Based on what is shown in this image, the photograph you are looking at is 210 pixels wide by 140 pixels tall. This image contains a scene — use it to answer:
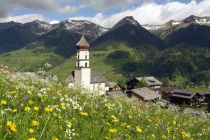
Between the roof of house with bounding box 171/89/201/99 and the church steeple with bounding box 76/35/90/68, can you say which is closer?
the church steeple with bounding box 76/35/90/68

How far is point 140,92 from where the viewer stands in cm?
10894

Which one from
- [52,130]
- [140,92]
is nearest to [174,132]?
[52,130]

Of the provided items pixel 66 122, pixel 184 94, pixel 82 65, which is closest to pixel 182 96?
pixel 184 94

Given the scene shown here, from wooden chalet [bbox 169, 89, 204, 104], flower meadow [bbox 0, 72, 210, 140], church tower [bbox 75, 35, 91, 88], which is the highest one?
church tower [bbox 75, 35, 91, 88]

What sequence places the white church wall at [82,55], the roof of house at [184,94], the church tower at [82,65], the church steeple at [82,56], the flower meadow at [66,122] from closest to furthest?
the flower meadow at [66,122]
the church tower at [82,65]
the church steeple at [82,56]
the white church wall at [82,55]
the roof of house at [184,94]

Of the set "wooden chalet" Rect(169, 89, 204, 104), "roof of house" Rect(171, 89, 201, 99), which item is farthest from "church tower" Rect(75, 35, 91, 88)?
"roof of house" Rect(171, 89, 201, 99)

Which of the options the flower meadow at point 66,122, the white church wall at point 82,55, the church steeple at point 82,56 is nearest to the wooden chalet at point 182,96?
the church steeple at point 82,56

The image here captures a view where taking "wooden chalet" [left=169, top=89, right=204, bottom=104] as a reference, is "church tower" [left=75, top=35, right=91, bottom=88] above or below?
above

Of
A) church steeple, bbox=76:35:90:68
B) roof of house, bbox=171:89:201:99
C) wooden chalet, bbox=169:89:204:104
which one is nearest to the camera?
church steeple, bbox=76:35:90:68

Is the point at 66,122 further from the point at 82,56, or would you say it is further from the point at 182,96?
the point at 182,96

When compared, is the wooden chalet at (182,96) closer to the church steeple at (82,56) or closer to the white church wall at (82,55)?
the church steeple at (82,56)

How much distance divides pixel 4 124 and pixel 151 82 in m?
161

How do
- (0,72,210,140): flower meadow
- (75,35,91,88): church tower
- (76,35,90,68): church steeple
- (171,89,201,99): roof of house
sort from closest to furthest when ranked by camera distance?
(0,72,210,140): flower meadow
(75,35,91,88): church tower
(76,35,90,68): church steeple
(171,89,201,99): roof of house

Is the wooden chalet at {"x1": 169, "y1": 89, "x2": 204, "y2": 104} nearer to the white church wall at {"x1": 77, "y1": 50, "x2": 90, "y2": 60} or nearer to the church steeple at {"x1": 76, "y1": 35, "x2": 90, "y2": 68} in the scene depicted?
the church steeple at {"x1": 76, "y1": 35, "x2": 90, "y2": 68}
